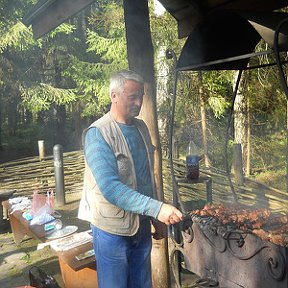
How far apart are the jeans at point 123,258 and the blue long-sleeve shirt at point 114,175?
1.17 ft

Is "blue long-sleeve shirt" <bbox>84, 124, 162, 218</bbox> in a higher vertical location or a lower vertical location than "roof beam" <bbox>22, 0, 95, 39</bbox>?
lower

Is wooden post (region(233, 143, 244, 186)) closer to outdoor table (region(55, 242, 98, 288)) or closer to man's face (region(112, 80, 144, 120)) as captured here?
outdoor table (region(55, 242, 98, 288))

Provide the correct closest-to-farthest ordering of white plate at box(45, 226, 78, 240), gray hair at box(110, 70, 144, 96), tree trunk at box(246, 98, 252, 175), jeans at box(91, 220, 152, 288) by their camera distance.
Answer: gray hair at box(110, 70, 144, 96) < jeans at box(91, 220, 152, 288) < white plate at box(45, 226, 78, 240) < tree trunk at box(246, 98, 252, 175)

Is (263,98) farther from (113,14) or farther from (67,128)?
(67,128)

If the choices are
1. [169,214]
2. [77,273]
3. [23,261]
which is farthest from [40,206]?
[169,214]

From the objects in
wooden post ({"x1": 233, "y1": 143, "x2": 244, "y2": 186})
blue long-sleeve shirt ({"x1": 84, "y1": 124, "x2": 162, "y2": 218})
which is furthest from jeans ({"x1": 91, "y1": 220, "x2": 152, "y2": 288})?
wooden post ({"x1": 233, "y1": 143, "x2": 244, "y2": 186})

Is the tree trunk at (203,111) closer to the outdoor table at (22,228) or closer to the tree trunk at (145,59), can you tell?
the outdoor table at (22,228)

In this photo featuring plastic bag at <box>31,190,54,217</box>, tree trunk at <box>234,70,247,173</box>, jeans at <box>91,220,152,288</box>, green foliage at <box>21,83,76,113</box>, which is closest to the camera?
jeans at <box>91,220,152,288</box>

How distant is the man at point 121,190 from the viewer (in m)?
2.10

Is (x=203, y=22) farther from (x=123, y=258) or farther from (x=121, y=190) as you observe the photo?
(x=123, y=258)

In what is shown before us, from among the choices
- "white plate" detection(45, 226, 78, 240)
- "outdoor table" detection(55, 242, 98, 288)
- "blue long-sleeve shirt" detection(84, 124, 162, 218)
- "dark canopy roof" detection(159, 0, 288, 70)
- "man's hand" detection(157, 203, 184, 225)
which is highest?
"dark canopy roof" detection(159, 0, 288, 70)

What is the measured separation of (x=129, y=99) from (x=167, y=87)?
754 cm

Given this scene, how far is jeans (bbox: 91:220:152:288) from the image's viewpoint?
7.65ft

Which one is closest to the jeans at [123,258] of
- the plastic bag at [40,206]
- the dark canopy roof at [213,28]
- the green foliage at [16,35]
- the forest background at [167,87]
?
the dark canopy roof at [213,28]
